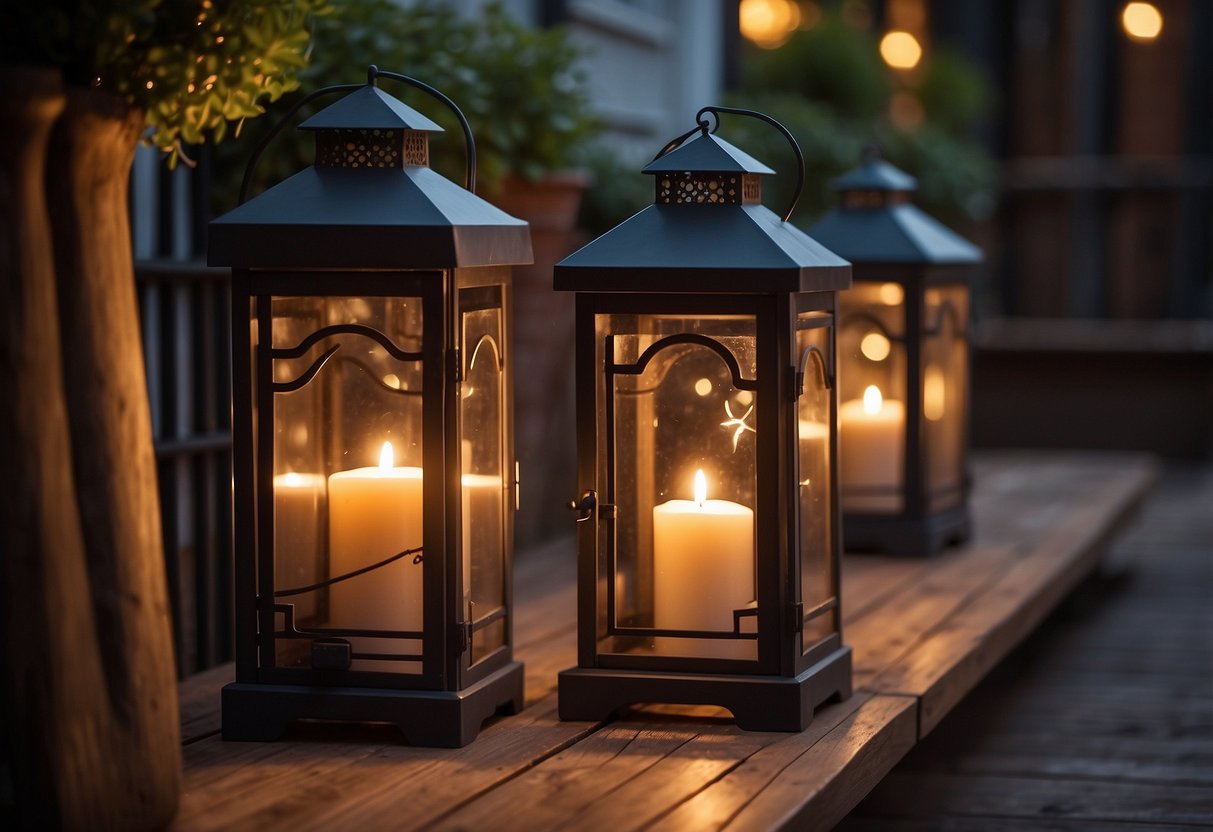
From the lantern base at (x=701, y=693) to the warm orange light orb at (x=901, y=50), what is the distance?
9.92 m

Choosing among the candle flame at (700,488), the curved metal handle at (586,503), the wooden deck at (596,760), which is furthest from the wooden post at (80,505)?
the candle flame at (700,488)

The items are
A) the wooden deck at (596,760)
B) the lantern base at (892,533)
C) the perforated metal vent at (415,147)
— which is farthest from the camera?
the lantern base at (892,533)

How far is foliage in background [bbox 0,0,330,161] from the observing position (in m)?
1.66

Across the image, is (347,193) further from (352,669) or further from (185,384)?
(185,384)

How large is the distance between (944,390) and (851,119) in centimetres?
540

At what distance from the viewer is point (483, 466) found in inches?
85.7

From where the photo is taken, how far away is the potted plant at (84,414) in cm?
164

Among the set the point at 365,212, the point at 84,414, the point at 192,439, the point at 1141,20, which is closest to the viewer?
the point at 84,414

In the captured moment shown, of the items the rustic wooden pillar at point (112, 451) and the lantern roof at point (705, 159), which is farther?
the lantern roof at point (705, 159)

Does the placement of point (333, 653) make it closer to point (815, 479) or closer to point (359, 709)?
point (359, 709)

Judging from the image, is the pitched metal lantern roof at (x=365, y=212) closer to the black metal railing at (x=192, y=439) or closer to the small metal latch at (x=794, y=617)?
the small metal latch at (x=794, y=617)

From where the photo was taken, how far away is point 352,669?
211cm

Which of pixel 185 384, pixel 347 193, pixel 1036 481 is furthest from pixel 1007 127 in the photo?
pixel 347 193

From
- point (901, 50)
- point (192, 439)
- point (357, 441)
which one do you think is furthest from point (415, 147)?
point (901, 50)
